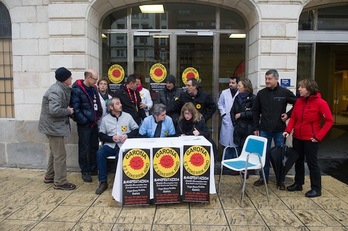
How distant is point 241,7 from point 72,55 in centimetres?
350

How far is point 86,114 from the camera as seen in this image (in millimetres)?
5461

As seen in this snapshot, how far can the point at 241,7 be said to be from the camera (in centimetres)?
662

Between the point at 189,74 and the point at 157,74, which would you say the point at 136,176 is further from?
the point at 189,74

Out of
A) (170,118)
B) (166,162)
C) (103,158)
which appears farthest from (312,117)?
(103,158)

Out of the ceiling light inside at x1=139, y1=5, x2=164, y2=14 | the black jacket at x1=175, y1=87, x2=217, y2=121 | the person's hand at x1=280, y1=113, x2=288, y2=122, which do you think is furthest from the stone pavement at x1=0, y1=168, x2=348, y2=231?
the ceiling light inside at x1=139, y1=5, x2=164, y2=14

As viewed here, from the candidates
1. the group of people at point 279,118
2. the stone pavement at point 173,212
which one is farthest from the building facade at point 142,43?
the stone pavement at point 173,212

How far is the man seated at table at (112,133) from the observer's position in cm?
506

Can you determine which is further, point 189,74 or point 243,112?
point 189,74

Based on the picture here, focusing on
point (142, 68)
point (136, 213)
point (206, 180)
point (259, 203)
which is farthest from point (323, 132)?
point (142, 68)

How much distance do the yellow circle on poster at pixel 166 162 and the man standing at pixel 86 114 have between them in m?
1.74

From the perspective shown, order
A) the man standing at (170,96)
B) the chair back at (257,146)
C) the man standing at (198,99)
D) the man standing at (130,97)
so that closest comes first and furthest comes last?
the chair back at (257,146), the man standing at (198,99), the man standing at (130,97), the man standing at (170,96)

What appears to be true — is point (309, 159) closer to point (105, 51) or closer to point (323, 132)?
point (323, 132)

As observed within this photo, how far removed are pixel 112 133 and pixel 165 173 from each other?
132cm

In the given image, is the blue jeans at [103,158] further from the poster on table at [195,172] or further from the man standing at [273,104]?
the man standing at [273,104]
